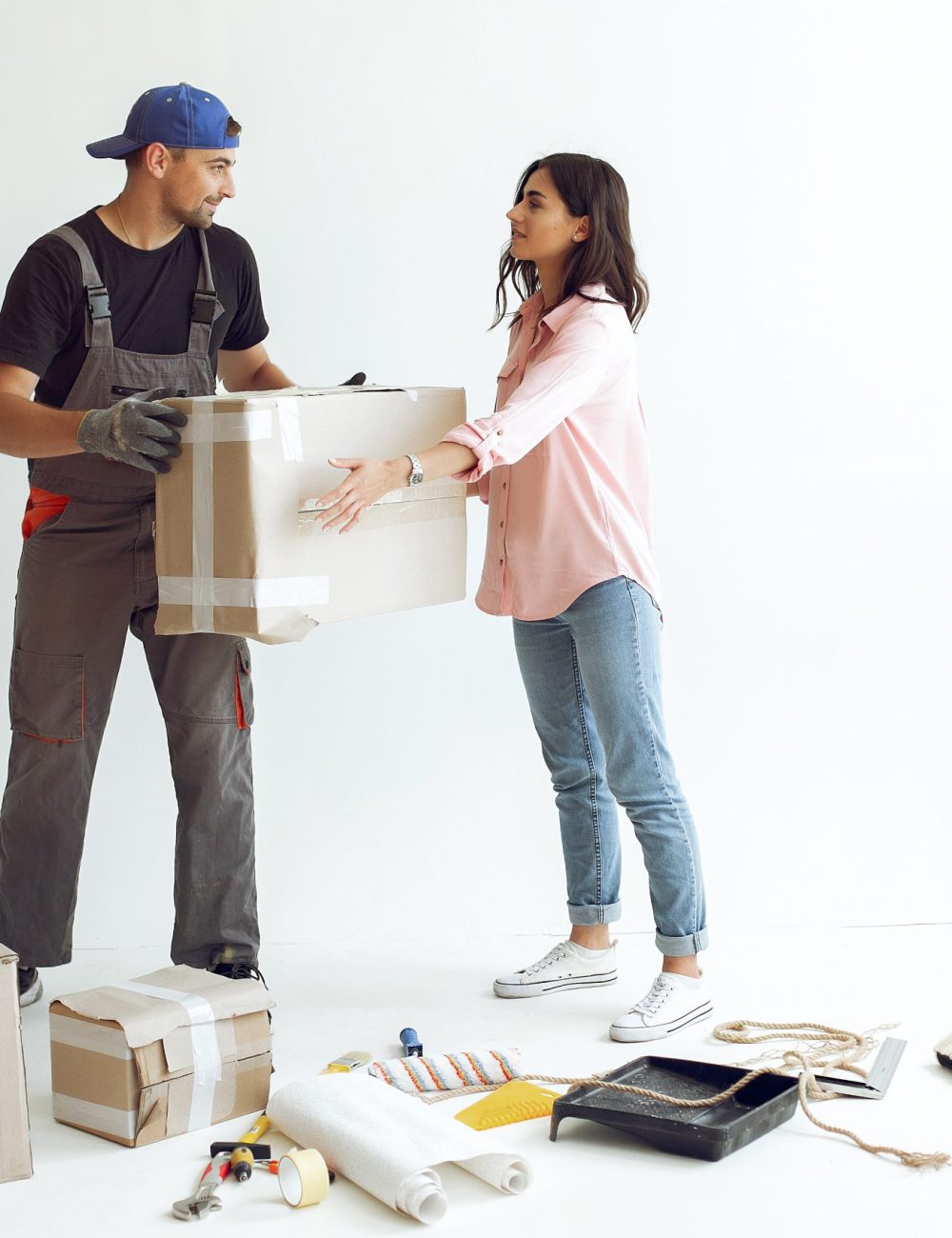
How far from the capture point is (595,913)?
7.97 ft

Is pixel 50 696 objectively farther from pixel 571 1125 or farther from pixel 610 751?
pixel 571 1125

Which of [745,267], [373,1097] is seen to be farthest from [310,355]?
[373,1097]

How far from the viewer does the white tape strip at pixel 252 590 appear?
1.84 metres

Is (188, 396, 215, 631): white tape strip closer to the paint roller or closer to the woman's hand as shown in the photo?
the woman's hand

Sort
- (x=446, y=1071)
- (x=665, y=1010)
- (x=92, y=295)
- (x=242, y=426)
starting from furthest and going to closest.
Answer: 1. (x=665, y=1010)
2. (x=92, y=295)
3. (x=446, y=1071)
4. (x=242, y=426)

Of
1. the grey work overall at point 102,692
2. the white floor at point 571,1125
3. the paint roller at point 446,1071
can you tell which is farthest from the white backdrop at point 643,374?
the paint roller at point 446,1071

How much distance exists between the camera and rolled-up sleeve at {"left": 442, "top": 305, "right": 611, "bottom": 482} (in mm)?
1939

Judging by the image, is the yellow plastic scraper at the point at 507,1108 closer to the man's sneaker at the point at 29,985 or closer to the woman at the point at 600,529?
the woman at the point at 600,529

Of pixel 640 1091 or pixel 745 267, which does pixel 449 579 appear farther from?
pixel 745 267

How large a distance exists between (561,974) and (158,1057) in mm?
843

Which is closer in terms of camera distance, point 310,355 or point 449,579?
point 449,579

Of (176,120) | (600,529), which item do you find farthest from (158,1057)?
(176,120)

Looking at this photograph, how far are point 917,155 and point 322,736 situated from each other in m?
1.68

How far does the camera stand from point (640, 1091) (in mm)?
1846
